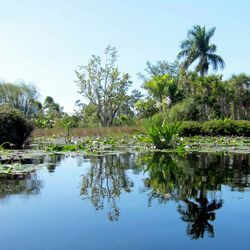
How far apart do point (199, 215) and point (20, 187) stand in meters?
3.05

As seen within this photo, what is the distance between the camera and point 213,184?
6590mm

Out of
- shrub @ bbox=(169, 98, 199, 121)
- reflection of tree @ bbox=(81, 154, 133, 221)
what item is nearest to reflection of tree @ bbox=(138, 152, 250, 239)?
reflection of tree @ bbox=(81, 154, 133, 221)

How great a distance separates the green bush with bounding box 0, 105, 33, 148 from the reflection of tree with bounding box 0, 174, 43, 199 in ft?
34.5

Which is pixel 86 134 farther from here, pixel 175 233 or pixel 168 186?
pixel 175 233

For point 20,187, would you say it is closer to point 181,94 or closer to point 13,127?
point 13,127

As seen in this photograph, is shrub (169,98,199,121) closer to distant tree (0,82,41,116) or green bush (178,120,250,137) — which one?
green bush (178,120,250,137)

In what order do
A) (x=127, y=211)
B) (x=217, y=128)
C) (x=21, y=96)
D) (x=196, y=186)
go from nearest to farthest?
(x=127, y=211) < (x=196, y=186) < (x=217, y=128) < (x=21, y=96)

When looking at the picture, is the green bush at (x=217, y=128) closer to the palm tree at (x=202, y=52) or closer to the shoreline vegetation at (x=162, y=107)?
the shoreline vegetation at (x=162, y=107)

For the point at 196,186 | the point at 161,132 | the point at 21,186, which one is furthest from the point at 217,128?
the point at 21,186

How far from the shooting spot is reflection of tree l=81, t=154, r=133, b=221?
507 cm

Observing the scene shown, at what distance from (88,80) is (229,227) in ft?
147

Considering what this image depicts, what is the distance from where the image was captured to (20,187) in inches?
251

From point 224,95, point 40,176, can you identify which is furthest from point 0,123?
point 224,95

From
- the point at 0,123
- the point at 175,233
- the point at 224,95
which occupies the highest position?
the point at 224,95
